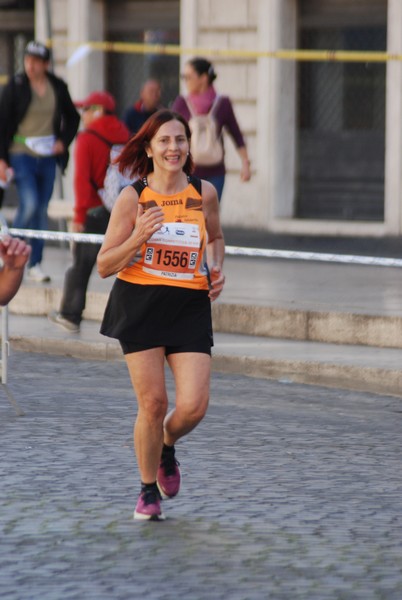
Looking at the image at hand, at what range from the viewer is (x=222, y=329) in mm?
12125

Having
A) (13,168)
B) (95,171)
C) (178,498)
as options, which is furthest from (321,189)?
(178,498)

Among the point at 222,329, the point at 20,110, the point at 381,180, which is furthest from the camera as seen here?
the point at 381,180

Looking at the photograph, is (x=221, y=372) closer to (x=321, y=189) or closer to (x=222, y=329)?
(x=222, y=329)

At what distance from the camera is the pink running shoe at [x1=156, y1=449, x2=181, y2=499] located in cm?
668

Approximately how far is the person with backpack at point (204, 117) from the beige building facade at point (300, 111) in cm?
478

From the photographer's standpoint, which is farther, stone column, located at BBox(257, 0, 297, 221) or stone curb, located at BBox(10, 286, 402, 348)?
stone column, located at BBox(257, 0, 297, 221)

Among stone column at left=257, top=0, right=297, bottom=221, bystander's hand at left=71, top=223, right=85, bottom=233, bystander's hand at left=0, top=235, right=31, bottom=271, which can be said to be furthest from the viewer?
stone column at left=257, top=0, right=297, bottom=221

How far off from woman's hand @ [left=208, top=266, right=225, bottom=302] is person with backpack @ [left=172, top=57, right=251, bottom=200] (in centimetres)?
694

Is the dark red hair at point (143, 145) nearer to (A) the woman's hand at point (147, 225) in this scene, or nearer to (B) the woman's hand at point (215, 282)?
(A) the woman's hand at point (147, 225)

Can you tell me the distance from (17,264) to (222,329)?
604 centimetres

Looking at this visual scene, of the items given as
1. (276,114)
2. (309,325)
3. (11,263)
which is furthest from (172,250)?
(276,114)

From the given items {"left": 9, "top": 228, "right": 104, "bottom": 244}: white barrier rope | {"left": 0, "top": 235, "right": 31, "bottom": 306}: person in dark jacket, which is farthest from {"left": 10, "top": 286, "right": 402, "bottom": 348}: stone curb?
{"left": 0, "top": 235, "right": 31, "bottom": 306}: person in dark jacket

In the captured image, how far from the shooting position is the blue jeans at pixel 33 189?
1355 centimetres

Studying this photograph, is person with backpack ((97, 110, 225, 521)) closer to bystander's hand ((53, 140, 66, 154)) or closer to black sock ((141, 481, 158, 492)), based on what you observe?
black sock ((141, 481, 158, 492))
